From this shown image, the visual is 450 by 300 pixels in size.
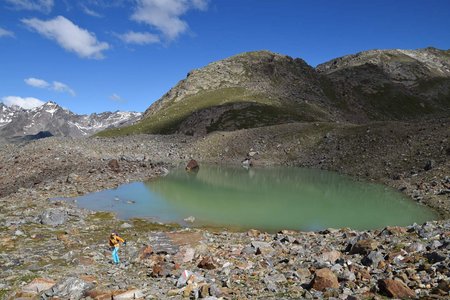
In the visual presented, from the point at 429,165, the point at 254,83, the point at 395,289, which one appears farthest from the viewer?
the point at 254,83

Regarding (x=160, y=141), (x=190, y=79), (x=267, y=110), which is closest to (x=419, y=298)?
(x=160, y=141)

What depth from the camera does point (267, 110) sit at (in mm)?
143250

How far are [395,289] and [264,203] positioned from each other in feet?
93.2

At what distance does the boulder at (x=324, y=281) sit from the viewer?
571 inches

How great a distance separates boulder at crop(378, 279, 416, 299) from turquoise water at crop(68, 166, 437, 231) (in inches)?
680

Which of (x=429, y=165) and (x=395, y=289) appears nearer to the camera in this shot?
(x=395, y=289)

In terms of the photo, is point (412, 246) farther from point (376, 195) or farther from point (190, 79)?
point (190, 79)

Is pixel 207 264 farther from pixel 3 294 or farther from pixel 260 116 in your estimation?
pixel 260 116

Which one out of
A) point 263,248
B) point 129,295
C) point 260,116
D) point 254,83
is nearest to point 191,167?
point 263,248

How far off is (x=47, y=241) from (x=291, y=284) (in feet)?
52.8

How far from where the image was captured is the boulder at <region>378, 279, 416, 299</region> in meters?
13.2

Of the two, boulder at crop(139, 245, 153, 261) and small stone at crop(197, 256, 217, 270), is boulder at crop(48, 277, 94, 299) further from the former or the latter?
small stone at crop(197, 256, 217, 270)

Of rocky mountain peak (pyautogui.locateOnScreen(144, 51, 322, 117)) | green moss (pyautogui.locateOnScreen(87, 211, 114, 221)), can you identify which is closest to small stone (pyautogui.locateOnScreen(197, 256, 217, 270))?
green moss (pyautogui.locateOnScreen(87, 211, 114, 221))

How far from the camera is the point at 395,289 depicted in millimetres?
13383
